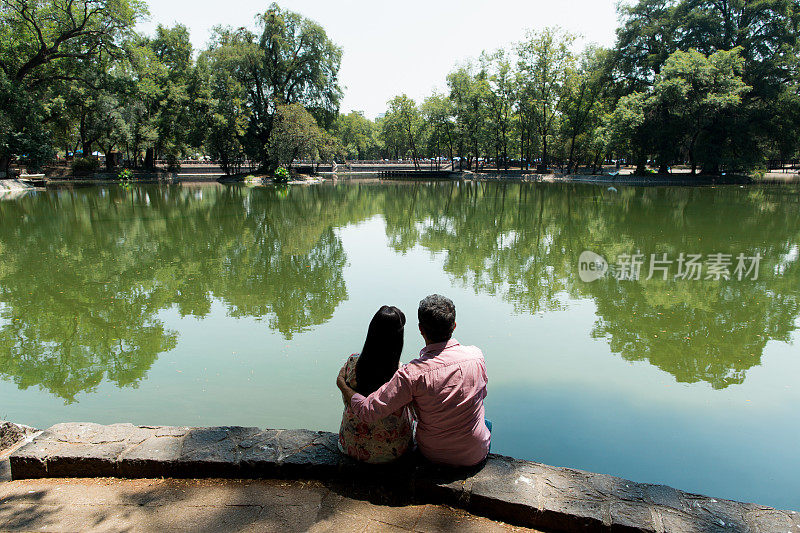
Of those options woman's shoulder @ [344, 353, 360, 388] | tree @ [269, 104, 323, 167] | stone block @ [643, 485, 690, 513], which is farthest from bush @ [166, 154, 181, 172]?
stone block @ [643, 485, 690, 513]

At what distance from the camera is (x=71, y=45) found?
31672 mm

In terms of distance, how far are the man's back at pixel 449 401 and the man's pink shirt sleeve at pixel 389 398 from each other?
3 cm

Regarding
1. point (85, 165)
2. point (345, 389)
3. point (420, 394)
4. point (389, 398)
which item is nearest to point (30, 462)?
point (345, 389)

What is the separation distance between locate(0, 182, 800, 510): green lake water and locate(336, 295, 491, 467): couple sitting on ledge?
1.42 m

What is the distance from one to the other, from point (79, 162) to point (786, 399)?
1805 inches

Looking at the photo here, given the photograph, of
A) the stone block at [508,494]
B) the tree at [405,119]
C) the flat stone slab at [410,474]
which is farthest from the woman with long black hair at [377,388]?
the tree at [405,119]

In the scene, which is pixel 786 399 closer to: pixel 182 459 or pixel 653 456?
pixel 653 456

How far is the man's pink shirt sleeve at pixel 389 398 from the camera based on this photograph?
2.40 m

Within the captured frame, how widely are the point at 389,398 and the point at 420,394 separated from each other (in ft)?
0.49

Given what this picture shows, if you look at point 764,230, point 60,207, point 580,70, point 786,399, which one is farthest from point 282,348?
point 580,70

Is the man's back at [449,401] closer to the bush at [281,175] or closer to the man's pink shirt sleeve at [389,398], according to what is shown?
the man's pink shirt sleeve at [389,398]

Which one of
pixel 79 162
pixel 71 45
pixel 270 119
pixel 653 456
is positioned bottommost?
pixel 653 456

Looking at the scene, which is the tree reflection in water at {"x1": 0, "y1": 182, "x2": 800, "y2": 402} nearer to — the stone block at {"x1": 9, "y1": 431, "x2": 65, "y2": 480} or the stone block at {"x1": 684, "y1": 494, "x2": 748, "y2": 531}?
the stone block at {"x1": 9, "y1": 431, "x2": 65, "y2": 480}

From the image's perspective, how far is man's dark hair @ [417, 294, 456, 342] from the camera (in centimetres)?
245
